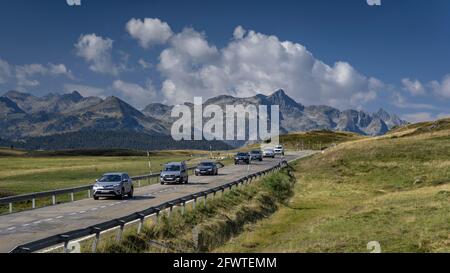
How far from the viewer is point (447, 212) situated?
2470cm

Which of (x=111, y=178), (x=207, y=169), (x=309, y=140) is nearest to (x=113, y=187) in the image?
(x=111, y=178)

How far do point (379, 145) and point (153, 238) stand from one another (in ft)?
223

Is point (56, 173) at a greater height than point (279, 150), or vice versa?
point (279, 150)

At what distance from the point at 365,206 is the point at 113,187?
14.7 metres

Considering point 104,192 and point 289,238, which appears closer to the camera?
point 289,238

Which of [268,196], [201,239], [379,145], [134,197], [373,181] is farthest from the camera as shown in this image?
[379,145]

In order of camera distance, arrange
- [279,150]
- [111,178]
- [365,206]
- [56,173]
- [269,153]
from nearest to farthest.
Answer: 1. [365,206]
2. [111,178]
3. [56,173]
4. [269,153]
5. [279,150]

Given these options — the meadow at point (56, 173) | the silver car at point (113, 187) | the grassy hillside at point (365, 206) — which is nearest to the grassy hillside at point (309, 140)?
the meadow at point (56, 173)

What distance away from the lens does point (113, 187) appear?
114ft

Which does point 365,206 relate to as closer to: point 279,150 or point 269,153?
point 269,153

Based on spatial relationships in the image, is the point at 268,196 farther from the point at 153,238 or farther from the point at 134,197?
the point at 153,238

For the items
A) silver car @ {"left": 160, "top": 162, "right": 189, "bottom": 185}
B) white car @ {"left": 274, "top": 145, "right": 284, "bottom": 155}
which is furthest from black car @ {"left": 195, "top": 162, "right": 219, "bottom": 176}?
white car @ {"left": 274, "top": 145, "right": 284, "bottom": 155}

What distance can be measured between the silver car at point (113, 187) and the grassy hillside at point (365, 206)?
371 inches
